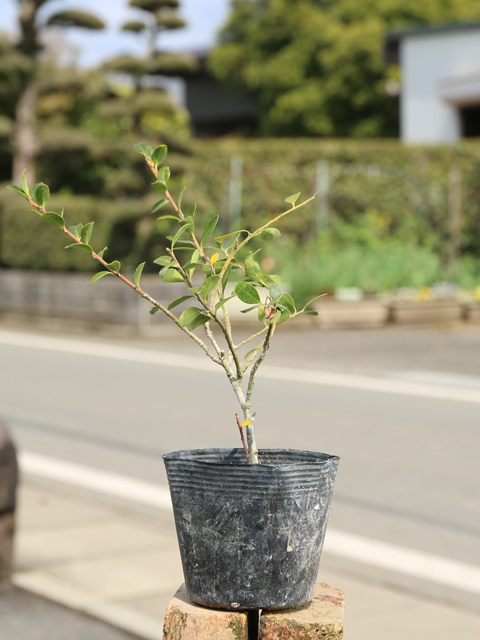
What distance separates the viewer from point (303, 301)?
1634 cm

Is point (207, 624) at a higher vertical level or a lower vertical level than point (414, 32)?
lower

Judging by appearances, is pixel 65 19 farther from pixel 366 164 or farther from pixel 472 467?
pixel 472 467

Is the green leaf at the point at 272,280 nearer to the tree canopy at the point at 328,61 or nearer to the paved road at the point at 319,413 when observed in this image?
the paved road at the point at 319,413

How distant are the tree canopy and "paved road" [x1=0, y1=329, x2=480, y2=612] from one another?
72.6 feet

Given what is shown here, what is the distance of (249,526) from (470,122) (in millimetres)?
29249

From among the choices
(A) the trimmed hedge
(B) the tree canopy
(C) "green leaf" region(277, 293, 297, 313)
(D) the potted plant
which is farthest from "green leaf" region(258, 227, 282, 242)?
(B) the tree canopy

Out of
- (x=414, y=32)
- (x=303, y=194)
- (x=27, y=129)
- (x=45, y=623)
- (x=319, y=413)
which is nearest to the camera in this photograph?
(x=45, y=623)

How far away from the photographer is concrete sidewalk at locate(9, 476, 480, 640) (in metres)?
4.39

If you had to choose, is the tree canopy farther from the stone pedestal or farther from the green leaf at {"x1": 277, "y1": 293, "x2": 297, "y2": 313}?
the stone pedestal

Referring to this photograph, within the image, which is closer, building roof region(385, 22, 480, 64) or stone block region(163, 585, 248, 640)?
Answer: stone block region(163, 585, 248, 640)

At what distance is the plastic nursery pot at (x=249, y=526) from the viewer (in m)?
1.95

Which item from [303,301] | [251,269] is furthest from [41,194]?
[303,301]

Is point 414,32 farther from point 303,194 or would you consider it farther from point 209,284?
point 209,284

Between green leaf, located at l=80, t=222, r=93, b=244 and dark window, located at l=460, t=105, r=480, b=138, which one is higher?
dark window, located at l=460, t=105, r=480, b=138
